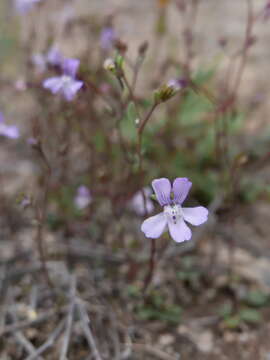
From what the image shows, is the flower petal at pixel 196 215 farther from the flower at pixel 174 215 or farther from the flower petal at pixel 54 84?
the flower petal at pixel 54 84

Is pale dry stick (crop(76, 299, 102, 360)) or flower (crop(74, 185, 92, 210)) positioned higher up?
flower (crop(74, 185, 92, 210))

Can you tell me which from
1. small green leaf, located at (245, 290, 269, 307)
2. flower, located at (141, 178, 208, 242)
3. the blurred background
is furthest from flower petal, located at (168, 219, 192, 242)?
small green leaf, located at (245, 290, 269, 307)

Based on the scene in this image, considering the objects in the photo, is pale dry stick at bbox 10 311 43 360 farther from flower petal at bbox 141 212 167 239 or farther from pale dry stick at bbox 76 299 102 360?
flower petal at bbox 141 212 167 239

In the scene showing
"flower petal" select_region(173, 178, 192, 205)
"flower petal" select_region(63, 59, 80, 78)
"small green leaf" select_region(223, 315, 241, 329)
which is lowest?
"small green leaf" select_region(223, 315, 241, 329)

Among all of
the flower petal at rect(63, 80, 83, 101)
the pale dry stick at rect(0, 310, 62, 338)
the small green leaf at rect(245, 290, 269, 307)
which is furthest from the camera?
the small green leaf at rect(245, 290, 269, 307)

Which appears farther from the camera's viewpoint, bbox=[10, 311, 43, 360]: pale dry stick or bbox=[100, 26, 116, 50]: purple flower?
bbox=[100, 26, 116, 50]: purple flower

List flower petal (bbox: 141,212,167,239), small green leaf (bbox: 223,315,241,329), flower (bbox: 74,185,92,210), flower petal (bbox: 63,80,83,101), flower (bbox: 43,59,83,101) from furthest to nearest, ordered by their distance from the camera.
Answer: flower (bbox: 74,185,92,210) < small green leaf (bbox: 223,315,241,329) < flower (bbox: 43,59,83,101) < flower petal (bbox: 63,80,83,101) < flower petal (bbox: 141,212,167,239)

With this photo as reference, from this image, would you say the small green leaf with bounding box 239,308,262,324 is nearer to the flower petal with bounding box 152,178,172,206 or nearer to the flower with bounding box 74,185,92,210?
the flower petal with bounding box 152,178,172,206
